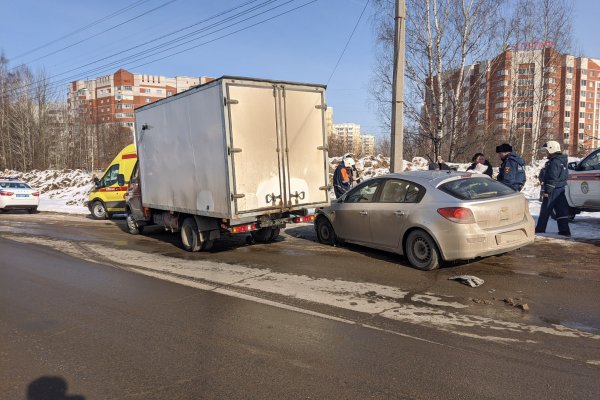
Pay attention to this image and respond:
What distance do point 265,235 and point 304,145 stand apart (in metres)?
2.44

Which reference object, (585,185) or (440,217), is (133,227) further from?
(585,185)

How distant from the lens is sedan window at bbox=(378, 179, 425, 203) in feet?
23.6

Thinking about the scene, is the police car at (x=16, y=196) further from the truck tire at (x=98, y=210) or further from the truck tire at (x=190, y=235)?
the truck tire at (x=190, y=235)

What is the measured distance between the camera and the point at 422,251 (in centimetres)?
705

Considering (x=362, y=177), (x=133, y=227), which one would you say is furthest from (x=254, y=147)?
(x=362, y=177)

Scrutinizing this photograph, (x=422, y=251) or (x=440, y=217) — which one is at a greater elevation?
(x=440, y=217)

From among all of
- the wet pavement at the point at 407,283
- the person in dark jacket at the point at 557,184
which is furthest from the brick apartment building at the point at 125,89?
the person in dark jacket at the point at 557,184

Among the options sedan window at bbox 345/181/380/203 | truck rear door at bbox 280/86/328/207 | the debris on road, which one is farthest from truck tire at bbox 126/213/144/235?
the debris on road

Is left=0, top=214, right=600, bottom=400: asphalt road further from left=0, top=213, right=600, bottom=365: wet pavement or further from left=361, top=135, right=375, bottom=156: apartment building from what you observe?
left=361, top=135, right=375, bottom=156: apartment building

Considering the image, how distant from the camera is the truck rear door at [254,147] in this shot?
775 centimetres

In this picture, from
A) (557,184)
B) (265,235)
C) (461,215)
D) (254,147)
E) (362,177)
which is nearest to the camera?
(461,215)

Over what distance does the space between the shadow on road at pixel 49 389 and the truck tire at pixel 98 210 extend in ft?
44.8

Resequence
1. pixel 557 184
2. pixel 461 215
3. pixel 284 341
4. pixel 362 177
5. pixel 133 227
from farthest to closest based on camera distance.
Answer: pixel 362 177 < pixel 133 227 < pixel 557 184 < pixel 461 215 < pixel 284 341

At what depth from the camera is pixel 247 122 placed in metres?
7.91
